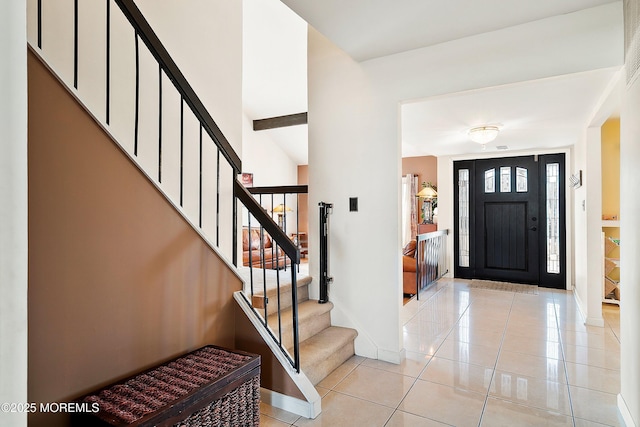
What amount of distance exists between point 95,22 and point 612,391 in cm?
405

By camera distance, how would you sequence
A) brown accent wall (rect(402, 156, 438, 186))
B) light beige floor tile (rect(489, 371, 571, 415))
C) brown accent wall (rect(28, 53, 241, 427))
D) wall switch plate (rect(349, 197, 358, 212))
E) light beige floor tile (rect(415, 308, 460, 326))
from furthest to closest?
brown accent wall (rect(402, 156, 438, 186)) → light beige floor tile (rect(415, 308, 460, 326)) → wall switch plate (rect(349, 197, 358, 212)) → light beige floor tile (rect(489, 371, 571, 415)) → brown accent wall (rect(28, 53, 241, 427))

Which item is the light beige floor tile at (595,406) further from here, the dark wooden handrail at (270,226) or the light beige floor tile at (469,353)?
the dark wooden handrail at (270,226)

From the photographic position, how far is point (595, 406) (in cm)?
222

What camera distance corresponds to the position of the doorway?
5.87 m

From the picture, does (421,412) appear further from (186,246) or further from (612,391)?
(186,246)

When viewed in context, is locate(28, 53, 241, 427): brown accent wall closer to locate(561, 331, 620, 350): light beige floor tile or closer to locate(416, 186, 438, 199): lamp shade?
locate(561, 331, 620, 350): light beige floor tile

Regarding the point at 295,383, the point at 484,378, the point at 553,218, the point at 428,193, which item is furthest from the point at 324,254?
the point at 428,193

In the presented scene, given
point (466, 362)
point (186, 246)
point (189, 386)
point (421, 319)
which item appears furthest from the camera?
point (421, 319)

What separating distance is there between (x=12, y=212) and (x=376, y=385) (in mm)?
2488

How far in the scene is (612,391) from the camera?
95.0 inches

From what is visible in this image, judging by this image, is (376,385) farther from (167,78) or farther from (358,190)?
(167,78)

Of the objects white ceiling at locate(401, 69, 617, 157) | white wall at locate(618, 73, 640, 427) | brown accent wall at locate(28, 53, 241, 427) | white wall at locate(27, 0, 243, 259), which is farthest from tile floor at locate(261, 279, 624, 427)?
white ceiling at locate(401, 69, 617, 157)

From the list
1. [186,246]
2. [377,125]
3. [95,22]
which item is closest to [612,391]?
[377,125]

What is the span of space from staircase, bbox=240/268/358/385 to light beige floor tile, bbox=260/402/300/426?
0.30m
